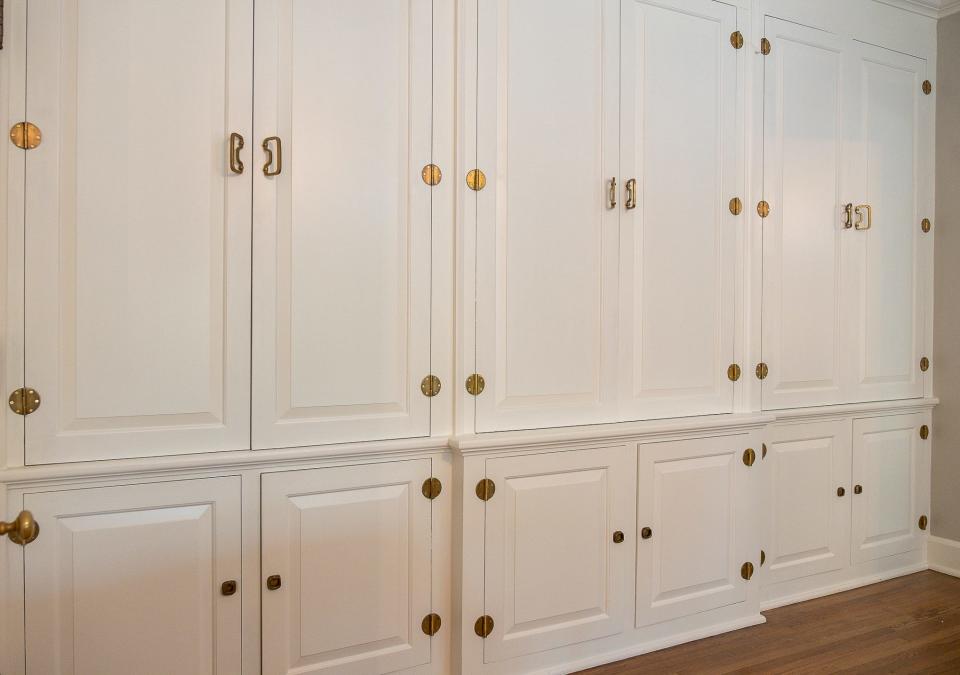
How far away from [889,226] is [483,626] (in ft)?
8.62

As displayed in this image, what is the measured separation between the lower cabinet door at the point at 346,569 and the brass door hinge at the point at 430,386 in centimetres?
22

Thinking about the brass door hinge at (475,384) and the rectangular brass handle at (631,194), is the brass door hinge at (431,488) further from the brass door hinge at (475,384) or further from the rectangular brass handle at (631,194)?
the rectangular brass handle at (631,194)

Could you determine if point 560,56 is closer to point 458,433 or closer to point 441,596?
point 458,433

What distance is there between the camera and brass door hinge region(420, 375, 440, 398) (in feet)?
7.13

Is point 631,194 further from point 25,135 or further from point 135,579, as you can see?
point 135,579

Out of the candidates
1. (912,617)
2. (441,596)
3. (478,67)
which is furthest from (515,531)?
(912,617)

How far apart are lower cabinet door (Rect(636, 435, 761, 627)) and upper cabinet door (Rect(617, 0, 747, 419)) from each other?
Answer: 0.55 feet

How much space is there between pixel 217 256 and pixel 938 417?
3.39 meters

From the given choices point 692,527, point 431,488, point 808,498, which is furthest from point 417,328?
point 808,498

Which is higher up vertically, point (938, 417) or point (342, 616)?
point (938, 417)

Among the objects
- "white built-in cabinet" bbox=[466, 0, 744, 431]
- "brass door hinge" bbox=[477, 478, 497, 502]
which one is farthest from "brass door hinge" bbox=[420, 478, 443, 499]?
"white built-in cabinet" bbox=[466, 0, 744, 431]

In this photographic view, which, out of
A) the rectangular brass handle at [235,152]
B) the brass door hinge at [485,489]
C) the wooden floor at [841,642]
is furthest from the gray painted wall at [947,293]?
the rectangular brass handle at [235,152]

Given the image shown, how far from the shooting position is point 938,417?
3.38 meters

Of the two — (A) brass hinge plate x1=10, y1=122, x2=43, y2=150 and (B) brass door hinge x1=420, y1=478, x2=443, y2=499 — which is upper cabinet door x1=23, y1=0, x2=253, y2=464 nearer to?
(A) brass hinge plate x1=10, y1=122, x2=43, y2=150
